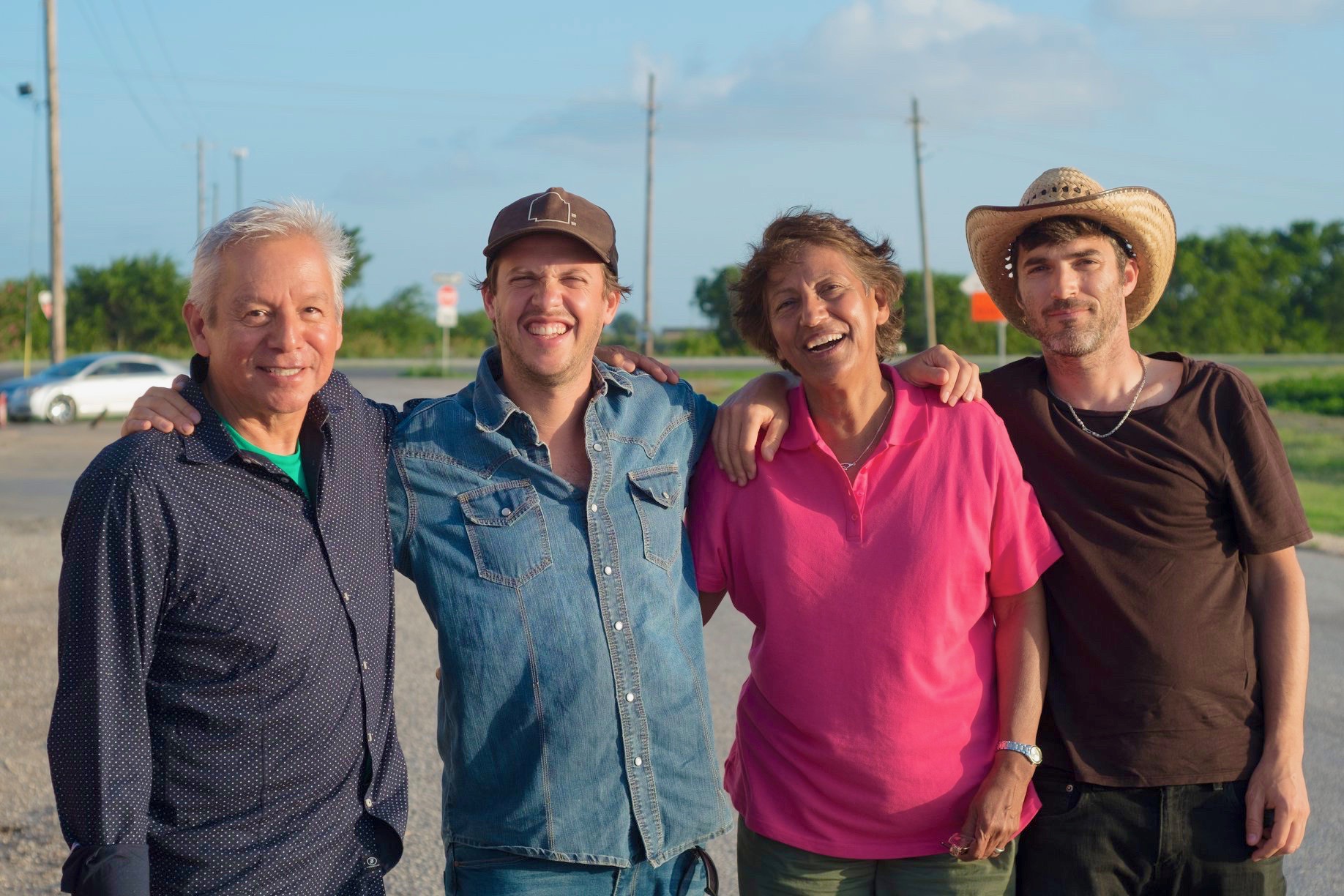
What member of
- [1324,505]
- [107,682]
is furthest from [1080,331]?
[1324,505]

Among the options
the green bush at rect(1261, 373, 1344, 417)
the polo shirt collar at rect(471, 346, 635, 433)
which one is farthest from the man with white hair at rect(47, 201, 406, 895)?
the green bush at rect(1261, 373, 1344, 417)

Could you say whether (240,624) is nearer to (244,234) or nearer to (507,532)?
(507,532)

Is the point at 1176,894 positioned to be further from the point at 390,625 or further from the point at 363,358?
the point at 363,358

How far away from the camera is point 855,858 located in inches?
123

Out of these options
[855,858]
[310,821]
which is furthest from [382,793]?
[855,858]

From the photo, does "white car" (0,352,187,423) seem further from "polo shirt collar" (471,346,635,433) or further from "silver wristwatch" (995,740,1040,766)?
"silver wristwatch" (995,740,1040,766)

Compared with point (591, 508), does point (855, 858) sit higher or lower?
lower

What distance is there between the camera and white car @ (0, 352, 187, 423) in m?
24.6

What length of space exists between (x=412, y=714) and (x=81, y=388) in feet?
70.2

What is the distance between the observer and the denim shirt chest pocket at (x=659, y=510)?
320 centimetres

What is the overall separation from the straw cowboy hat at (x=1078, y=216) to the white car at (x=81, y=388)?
22.8 metres

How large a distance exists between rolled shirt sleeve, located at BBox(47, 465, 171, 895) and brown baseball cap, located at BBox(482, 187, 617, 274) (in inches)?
44.2

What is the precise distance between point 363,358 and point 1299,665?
5435 cm

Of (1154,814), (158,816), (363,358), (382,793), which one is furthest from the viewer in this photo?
(363,358)
